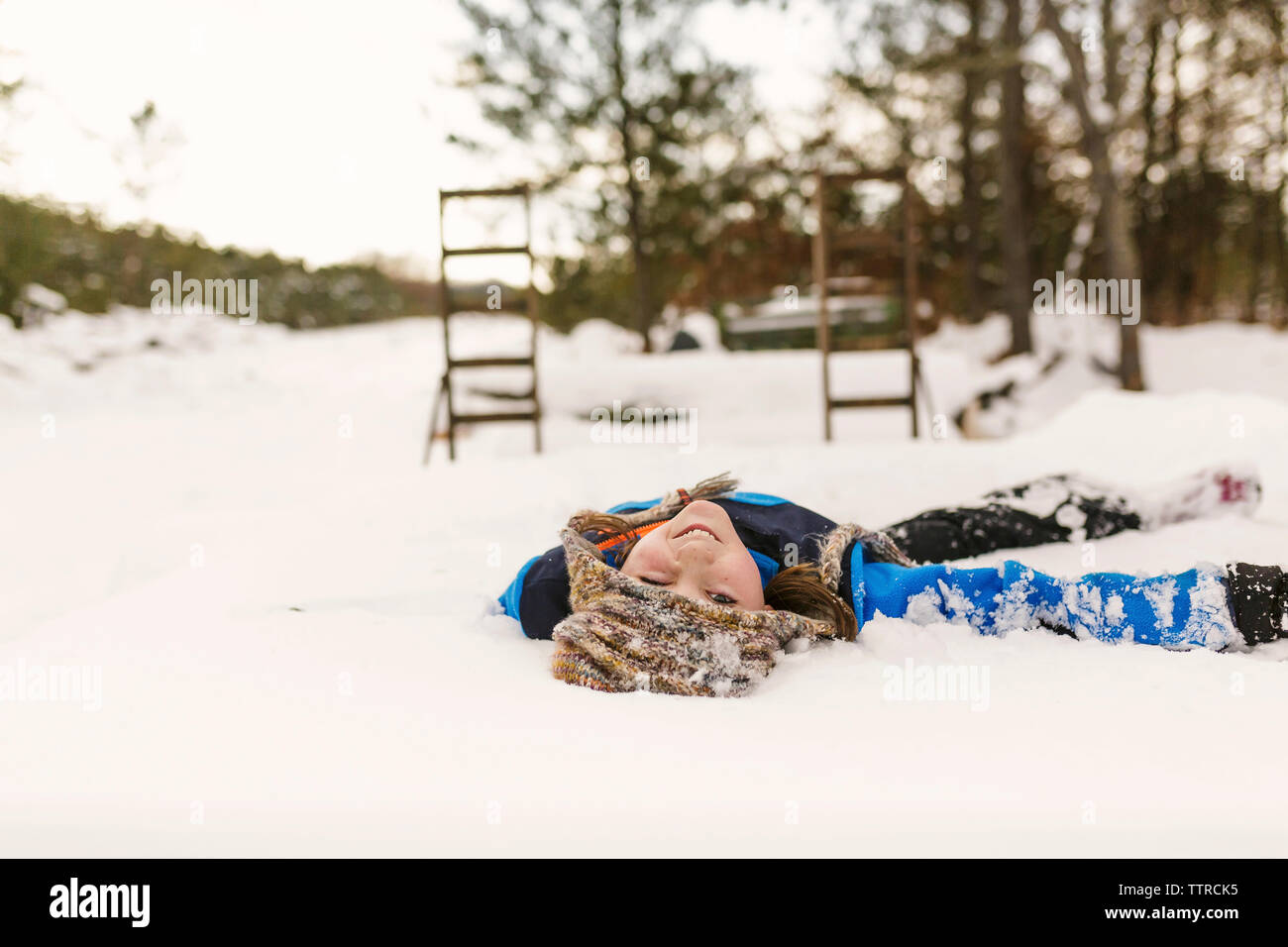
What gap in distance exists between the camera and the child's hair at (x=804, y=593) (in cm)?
187

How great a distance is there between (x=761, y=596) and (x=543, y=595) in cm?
49

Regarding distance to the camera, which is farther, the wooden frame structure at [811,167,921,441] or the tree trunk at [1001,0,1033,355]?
the tree trunk at [1001,0,1033,355]

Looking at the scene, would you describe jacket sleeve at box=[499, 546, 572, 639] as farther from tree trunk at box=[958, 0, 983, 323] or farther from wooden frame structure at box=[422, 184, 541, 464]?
tree trunk at box=[958, 0, 983, 323]

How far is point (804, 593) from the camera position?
6.23 ft

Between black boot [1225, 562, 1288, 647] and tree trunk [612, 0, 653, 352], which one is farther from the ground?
tree trunk [612, 0, 653, 352]

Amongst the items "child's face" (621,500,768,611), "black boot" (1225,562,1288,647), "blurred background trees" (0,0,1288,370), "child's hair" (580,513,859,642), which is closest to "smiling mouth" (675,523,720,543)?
"child's face" (621,500,768,611)

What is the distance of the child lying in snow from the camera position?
5.28 feet

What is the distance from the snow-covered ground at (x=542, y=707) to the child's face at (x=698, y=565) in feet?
0.63
